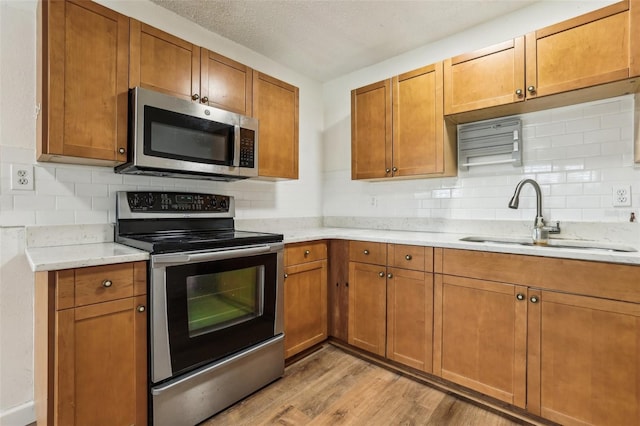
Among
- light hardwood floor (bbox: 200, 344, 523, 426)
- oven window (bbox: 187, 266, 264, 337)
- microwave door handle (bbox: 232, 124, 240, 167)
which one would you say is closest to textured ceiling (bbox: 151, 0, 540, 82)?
microwave door handle (bbox: 232, 124, 240, 167)

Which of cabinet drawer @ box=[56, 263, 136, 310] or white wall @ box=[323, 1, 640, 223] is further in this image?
white wall @ box=[323, 1, 640, 223]

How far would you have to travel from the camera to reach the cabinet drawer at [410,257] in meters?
2.03

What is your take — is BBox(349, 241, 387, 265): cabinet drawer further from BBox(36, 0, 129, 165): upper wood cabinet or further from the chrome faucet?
BBox(36, 0, 129, 165): upper wood cabinet

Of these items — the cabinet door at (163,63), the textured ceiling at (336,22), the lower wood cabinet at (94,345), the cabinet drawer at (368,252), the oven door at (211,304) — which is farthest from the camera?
the cabinet drawer at (368,252)

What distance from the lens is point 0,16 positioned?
161 centimetres

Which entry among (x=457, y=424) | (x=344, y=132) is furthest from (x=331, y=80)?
(x=457, y=424)

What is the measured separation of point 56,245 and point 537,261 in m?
2.57

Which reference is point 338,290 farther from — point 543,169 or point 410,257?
Result: point 543,169

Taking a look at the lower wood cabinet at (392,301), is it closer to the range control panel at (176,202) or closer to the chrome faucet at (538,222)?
the chrome faucet at (538,222)

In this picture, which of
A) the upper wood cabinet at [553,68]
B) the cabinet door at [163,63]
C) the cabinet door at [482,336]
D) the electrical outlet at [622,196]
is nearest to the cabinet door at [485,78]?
the upper wood cabinet at [553,68]

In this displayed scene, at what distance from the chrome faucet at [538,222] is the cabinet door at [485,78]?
551 millimetres

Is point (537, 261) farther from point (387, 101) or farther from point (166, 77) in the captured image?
point (166, 77)

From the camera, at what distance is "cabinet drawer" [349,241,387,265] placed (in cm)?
225

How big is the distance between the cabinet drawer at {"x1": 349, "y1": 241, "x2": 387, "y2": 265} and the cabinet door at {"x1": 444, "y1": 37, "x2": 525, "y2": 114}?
3.53 feet
